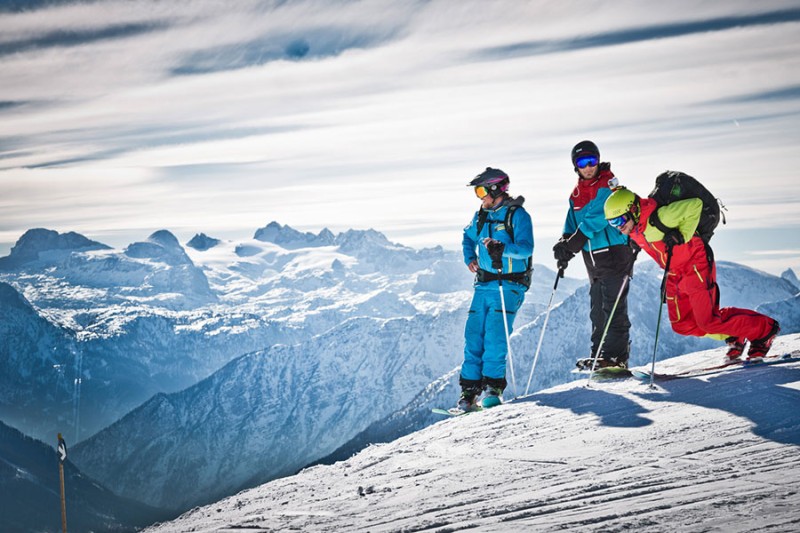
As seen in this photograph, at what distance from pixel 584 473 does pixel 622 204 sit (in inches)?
163

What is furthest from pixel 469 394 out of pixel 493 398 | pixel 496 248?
Answer: pixel 496 248

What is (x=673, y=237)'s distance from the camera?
29.6 feet

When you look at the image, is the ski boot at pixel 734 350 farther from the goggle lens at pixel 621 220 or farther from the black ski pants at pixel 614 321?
the goggle lens at pixel 621 220

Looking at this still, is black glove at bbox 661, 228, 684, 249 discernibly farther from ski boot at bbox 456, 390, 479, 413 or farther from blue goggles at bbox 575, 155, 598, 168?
ski boot at bbox 456, 390, 479, 413

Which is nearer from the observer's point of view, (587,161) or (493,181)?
(587,161)

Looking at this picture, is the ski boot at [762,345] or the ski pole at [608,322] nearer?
the ski boot at [762,345]

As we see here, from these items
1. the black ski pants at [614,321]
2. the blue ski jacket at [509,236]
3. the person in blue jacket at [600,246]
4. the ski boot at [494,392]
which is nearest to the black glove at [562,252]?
the person in blue jacket at [600,246]

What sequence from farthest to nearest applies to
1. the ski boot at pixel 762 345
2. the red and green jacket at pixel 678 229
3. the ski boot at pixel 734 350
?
the ski boot at pixel 734 350 → the ski boot at pixel 762 345 → the red and green jacket at pixel 678 229

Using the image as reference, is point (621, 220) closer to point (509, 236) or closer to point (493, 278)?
point (509, 236)

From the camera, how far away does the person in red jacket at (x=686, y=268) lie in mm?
9031

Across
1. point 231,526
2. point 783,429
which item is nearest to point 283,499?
point 231,526

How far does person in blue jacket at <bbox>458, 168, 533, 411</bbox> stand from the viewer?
1034 cm

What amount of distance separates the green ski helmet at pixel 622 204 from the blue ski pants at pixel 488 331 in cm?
189

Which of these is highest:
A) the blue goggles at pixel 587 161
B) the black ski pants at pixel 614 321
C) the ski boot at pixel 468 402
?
the blue goggles at pixel 587 161
